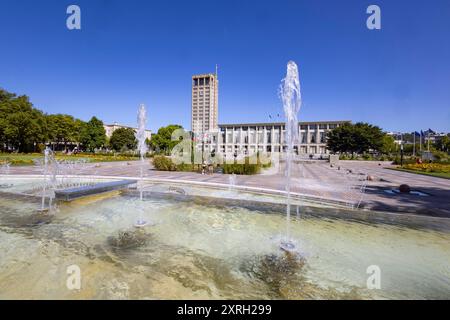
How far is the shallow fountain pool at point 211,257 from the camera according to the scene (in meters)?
3.66

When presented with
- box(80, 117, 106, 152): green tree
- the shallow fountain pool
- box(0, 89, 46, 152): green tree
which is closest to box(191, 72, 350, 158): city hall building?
box(80, 117, 106, 152): green tree

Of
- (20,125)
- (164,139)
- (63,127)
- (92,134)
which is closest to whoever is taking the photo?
(20,125)

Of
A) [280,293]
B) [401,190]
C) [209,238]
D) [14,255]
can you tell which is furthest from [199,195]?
[401,190]

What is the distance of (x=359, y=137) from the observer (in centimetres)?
6562

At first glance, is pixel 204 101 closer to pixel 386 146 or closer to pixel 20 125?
pixel 386 146

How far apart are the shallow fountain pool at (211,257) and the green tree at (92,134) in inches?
2772

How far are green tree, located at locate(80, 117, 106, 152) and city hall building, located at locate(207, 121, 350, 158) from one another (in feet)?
165

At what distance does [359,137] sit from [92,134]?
74149mm

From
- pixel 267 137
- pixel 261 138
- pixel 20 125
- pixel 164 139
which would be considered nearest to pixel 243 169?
pixel 20 125

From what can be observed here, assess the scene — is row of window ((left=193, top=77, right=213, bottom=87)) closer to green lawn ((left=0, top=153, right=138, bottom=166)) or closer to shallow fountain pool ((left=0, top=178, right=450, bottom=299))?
green lawn ((left=0, top=153, right=138, bottom=166))

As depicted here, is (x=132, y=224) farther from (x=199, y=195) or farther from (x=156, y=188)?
(x=156, y=188)

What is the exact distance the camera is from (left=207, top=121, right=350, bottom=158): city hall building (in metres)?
107

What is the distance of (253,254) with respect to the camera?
197 inches

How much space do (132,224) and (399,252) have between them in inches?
254
